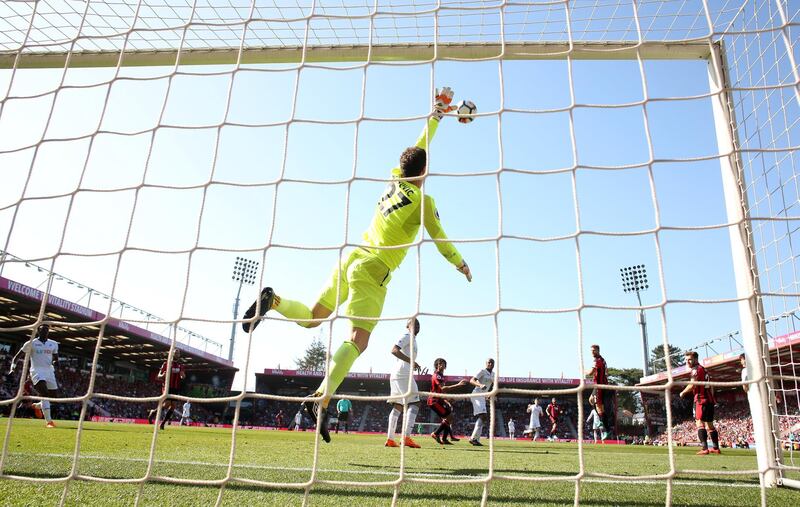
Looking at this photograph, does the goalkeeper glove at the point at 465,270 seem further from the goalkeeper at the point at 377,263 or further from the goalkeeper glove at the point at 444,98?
the goalkeeper glove at the point at 444,98

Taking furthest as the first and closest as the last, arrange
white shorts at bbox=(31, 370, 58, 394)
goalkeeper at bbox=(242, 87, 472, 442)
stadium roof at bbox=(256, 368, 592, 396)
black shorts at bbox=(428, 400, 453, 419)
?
stadium roof at bbox=(256, 368, 592, 396) → black shorts at bbox=(428, 400, 453, 419) → white shorts at bbox=(31, 370, 58, 394) → goalkeeper at bbox=(242, 87, 472, 442)

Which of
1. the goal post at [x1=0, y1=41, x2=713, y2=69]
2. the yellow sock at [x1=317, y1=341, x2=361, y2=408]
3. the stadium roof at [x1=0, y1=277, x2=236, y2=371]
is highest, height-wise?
the stadium roof at [x1=0, y1=277, x2=236, y2=371]

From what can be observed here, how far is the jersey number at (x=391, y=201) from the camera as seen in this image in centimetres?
371

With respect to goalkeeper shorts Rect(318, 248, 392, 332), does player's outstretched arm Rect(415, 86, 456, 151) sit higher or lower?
higher

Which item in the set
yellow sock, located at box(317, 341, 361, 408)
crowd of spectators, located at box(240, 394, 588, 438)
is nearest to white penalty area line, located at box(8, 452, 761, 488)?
yellow sock, located at box(317, 341, 361, 408)

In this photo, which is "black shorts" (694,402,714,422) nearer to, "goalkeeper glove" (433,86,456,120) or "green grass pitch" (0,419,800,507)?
"green grass pitch" (0,419,800,507)

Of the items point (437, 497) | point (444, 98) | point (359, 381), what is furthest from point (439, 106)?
Answer: point (359, 381)

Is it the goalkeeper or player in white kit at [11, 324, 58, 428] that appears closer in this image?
the goalkeeper

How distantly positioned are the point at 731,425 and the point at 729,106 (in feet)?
94.0

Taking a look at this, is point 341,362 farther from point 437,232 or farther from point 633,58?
point 633,58

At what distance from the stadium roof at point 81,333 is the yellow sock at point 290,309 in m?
15.8

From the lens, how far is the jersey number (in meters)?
3.71

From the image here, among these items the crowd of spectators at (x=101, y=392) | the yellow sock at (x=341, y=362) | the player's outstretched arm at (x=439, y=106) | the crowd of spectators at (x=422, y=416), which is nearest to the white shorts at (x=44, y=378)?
the yellow sock at (x=341, y=362)

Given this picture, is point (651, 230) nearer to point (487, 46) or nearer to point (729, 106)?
point (729, 106)
